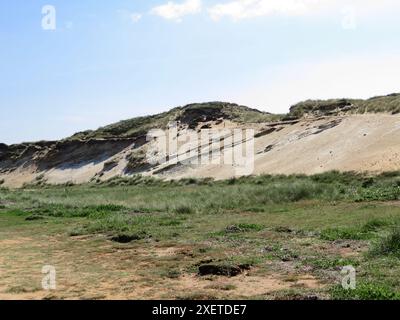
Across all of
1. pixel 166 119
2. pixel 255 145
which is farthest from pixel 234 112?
pixel 255 145

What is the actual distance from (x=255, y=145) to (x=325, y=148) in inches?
425

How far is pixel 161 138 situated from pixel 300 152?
25.7m

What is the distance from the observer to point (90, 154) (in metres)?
67.9

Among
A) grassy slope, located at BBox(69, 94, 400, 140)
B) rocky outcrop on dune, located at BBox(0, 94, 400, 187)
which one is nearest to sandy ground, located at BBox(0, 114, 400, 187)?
rocky outcrop on dune, located at BBox(0, 94, 400, 187)

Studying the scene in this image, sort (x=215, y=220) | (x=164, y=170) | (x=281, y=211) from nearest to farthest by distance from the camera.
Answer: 1. (x=215, y=220)
2. (x=281, y=211)
3. (x=164, y=170)

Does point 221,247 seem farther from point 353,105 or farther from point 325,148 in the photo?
point 353,105

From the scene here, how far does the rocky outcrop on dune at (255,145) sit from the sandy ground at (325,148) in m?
0.08

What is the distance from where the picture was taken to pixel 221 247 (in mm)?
14352

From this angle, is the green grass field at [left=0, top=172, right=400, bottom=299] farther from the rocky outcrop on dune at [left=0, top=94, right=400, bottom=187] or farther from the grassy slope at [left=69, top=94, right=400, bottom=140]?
the grassy slope at [left=69, top=94, right=400, bottom=140]

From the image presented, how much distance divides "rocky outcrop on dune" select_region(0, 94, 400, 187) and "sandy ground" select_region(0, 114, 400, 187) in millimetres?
77

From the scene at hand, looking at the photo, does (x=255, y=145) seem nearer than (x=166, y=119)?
Yes
